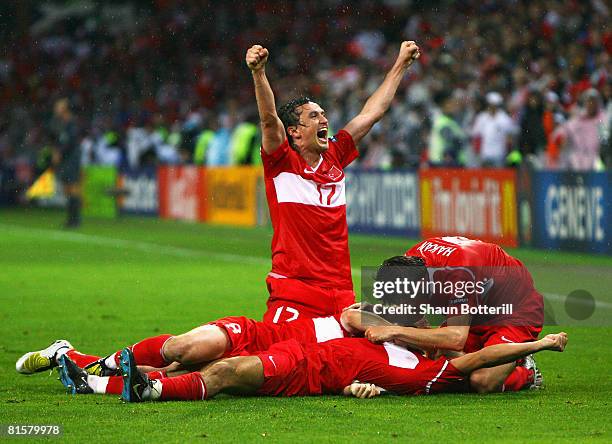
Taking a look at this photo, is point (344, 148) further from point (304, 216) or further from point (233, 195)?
point (233, 195)

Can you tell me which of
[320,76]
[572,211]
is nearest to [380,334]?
[572,211]

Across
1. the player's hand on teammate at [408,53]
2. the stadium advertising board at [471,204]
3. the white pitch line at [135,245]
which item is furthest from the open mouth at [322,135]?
the stadium advertising board at [471,204]

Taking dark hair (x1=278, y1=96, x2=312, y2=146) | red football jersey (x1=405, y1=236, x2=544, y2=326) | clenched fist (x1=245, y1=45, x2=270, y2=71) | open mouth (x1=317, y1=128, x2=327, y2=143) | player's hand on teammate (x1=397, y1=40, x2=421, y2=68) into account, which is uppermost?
player's hand on teammate (x1=397, y1=40, x2=421, y2=68)

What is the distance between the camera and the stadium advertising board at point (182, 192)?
26312 millimetres

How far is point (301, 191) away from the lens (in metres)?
8.26

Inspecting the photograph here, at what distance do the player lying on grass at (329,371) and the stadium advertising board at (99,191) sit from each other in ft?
72.6

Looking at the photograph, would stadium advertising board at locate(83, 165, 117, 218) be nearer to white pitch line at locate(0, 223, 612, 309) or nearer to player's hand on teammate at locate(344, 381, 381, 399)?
white pitch line at locate(0, 223, 612, 309)

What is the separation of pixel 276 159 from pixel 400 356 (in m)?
1.46

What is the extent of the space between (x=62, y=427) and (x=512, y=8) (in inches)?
711

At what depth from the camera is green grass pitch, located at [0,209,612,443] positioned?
21.0 feet

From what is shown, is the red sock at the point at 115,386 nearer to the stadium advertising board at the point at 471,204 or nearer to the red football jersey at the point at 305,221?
the red football jersey at the point at 305,221

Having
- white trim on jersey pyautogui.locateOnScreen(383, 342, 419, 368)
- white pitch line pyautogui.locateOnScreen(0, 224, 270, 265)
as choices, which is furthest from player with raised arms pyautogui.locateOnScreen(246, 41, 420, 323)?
white pitch line pyautogui.locateOnScreen(0, 224, 270, 265)

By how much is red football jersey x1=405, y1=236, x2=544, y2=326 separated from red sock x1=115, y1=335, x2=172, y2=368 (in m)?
1.47

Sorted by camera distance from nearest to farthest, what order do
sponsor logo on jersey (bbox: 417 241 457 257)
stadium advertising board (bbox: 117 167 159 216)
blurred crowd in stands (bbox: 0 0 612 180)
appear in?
sponsor logo on jersey (bbox: 417 241 457 257) < blurred crowd in stands (bbox: 0 0 612 180) < stadium advertising board (bbox: 117 167 159 216)
